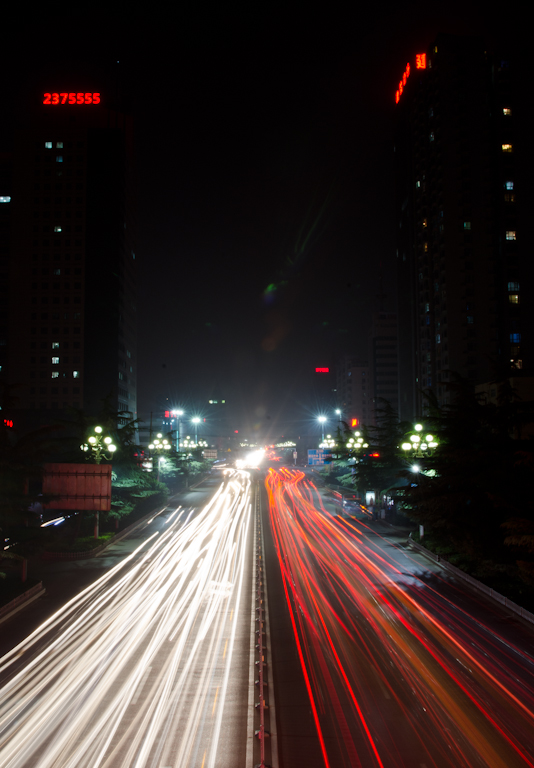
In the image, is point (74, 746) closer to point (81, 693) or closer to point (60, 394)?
point (81, 693)

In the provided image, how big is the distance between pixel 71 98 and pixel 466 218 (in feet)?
265

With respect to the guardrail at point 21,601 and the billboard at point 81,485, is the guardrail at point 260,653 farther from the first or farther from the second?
the billboard at point 81,485

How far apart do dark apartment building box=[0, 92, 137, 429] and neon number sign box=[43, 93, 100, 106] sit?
0.65 feet

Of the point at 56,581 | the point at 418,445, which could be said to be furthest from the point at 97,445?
the point at 418,445

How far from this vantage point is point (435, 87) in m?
79.4

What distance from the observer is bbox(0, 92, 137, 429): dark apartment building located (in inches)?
3708

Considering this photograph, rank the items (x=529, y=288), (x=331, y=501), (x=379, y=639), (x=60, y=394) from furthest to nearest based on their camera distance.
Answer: (x=60, y=394), (x=529, y=288), (x=331, y=501), (x=379, y=639)

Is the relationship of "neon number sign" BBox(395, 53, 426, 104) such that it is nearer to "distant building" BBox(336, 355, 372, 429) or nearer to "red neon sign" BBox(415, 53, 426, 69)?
"red neon sign" BBox(415, 53, 426, 69)

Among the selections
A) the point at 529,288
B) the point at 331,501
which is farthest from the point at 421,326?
the point at 331,501

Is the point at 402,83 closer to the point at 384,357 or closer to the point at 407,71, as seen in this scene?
the point at 407,71

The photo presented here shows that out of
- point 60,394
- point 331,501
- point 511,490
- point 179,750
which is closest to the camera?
point 179,750

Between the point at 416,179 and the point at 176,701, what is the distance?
90.5m

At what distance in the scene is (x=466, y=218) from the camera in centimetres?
7525

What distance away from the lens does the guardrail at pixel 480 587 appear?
1654cm
